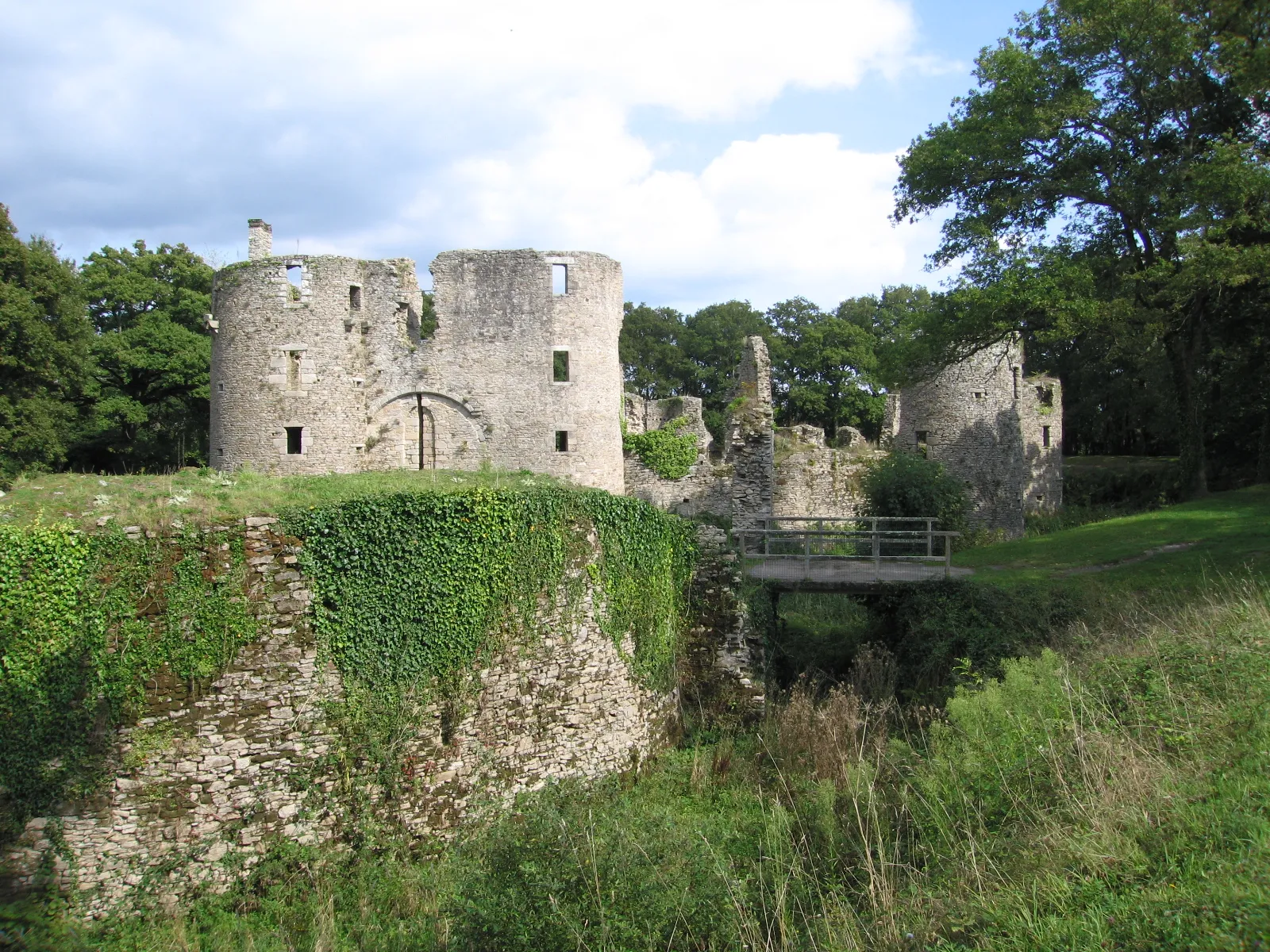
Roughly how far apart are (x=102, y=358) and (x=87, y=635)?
2968 centimetres

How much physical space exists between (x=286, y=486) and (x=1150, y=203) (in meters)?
20.1

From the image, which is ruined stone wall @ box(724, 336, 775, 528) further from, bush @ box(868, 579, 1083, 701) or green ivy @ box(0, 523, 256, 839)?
green ivy @ box(0, 523, 256, 839)

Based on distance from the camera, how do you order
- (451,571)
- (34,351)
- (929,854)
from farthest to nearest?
(34,351)
(451,571)
(929,854)

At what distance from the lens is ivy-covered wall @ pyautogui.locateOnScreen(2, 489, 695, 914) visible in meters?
7.65

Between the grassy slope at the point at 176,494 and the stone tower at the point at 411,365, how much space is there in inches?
439

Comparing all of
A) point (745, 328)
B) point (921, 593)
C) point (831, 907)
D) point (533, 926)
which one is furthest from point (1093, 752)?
point (745, 328)

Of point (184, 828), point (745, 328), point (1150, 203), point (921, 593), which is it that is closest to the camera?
point (184, 828)

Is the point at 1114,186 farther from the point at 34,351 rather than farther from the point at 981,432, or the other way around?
the point at 34,351

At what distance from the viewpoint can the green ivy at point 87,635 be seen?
7.31 meters

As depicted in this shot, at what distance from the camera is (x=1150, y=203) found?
1952 cm

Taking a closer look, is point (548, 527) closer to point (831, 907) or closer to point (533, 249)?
point (831, 907)

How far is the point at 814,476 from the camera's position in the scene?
27.9 metres

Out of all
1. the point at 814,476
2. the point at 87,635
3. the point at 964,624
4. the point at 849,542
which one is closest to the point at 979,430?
the point at 814,476

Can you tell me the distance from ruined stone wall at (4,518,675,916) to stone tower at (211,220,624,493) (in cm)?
1325
